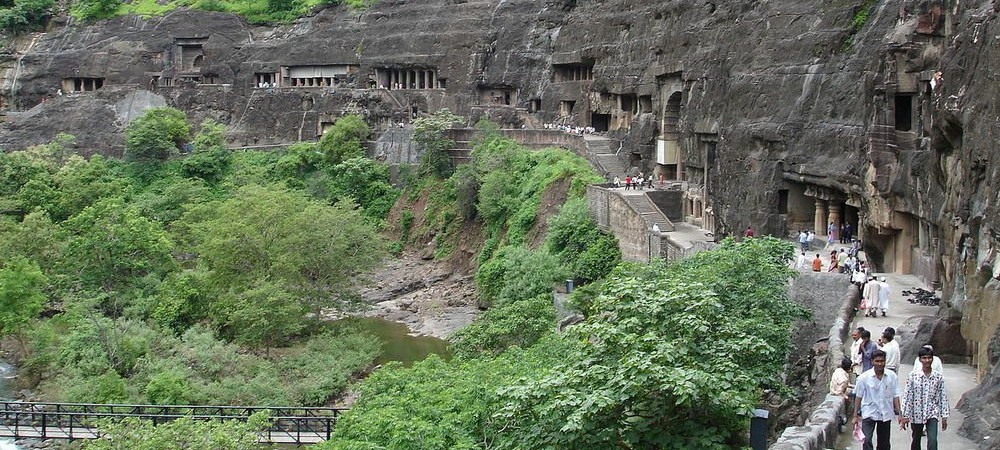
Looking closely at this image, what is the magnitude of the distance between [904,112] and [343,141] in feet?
132

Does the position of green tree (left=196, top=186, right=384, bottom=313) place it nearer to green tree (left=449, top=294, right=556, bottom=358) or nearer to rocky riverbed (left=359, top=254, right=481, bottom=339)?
rocky riverbed (left=359, top=254, right=481, bottom=339)

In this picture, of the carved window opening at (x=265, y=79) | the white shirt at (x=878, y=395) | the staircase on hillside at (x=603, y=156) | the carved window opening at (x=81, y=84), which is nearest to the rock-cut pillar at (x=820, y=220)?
the staircase on hillside at (x=603, y=156)

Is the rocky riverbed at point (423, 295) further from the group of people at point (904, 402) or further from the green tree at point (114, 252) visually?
the group of people at point (904, 402)

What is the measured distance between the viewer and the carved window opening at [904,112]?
99.4 ft

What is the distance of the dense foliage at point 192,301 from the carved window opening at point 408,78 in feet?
58.2

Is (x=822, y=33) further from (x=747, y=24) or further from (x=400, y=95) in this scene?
(x=400, y=95)

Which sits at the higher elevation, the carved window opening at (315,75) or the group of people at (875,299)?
the carved window opening at (315,75)

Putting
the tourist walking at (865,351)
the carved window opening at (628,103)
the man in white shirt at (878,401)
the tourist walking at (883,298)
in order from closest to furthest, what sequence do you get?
the man in white shirt at (878,401), the tourist walking at (865,351), the tourist walking at (883,298), the carved window opening at (628,103)

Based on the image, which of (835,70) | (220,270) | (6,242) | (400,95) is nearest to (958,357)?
(835,70)

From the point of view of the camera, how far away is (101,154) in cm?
6956

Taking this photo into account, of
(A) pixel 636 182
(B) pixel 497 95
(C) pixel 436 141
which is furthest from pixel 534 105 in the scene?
(A) pixel 636 182

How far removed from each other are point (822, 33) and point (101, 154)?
49.8 meters

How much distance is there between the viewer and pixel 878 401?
13.7 meters

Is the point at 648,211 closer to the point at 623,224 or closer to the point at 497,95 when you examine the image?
the point at 623,224
